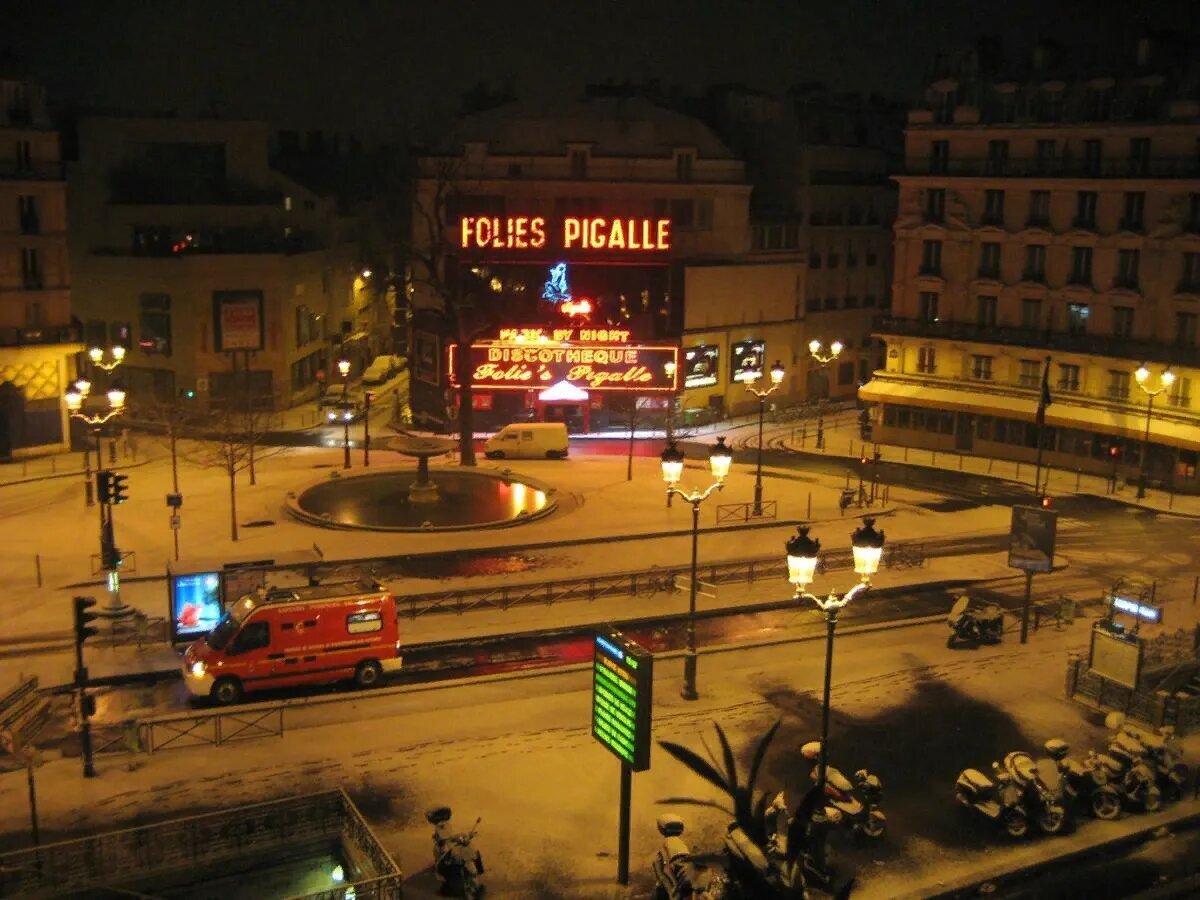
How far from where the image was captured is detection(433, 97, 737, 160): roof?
66.0m

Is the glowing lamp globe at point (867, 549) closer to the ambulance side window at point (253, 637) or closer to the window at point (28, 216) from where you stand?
the ambulance side window at point (253, 637)

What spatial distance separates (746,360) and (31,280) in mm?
35186

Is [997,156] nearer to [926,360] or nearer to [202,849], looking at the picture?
[926,360]

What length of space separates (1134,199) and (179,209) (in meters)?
46.8

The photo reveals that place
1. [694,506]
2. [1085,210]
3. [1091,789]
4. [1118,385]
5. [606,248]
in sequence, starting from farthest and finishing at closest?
[606,248] < [1085,210] < [1118,385] < [694,506] < [1091,789]

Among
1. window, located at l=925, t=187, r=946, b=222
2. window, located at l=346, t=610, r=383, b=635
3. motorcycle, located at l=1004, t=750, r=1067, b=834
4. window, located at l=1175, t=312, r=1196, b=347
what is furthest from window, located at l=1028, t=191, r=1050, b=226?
window, located at l=346, t=610, r=383, b=635

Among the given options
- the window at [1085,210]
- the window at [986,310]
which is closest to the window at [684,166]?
the window at [986,310]

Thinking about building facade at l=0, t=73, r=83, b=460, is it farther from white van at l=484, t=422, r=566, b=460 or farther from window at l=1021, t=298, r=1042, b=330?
window at l=1021, t=298, r=1042, b=330

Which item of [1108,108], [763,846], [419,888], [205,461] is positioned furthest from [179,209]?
[763,846]

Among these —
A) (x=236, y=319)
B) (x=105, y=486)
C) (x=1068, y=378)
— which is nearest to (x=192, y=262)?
(x=236, y=319)

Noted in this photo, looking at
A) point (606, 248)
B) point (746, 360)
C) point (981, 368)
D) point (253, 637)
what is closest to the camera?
point (253, 637)

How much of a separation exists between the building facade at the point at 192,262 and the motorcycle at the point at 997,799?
49.4m

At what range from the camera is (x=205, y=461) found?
52.2 m

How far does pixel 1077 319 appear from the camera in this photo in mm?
56844
